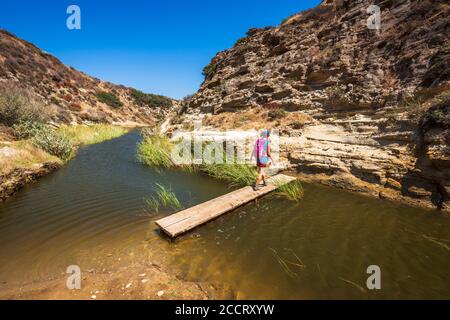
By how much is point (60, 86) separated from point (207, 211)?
142 ft

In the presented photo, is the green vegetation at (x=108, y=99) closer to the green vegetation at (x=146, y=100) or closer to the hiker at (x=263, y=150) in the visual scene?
the green vegetation at (x=146, y=100)

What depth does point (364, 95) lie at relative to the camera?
1030 cm

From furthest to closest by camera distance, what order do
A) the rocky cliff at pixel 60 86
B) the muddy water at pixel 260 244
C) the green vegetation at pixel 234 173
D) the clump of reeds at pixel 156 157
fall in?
the rocky cliff at pixel 60 86
the clump of reeds at pixel 156 157
the green vegetation at pixel 234 173
the muddy water at pixel 260 244

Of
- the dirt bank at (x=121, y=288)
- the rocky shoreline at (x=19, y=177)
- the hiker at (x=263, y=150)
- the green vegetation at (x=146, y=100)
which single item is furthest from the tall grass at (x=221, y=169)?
the green vegetation at (x=146, y=100)

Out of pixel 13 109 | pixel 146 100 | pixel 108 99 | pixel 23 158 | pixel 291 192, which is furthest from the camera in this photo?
pixel 146 100

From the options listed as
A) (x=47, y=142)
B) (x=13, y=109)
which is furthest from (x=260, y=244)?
(x=13, y=109)

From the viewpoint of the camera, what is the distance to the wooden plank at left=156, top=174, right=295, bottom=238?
17.1ft

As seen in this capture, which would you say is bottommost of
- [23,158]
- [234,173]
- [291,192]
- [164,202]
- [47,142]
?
[164,202]

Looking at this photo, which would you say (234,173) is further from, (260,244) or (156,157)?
(156,157)

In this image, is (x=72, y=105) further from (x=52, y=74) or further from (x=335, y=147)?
(x=335, y=147)

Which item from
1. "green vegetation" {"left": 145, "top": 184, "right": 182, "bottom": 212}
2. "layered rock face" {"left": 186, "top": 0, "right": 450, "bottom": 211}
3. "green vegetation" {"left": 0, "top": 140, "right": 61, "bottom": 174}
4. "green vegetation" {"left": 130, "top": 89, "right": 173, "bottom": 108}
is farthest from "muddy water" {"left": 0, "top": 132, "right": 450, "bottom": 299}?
"green vegetation" {"left": 130, "top": 89, "right": 173, "bottom": 108}

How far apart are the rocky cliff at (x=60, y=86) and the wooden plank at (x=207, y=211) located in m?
26.2

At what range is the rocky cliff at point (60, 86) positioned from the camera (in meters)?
30.5

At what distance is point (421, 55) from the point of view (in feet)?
31.8
